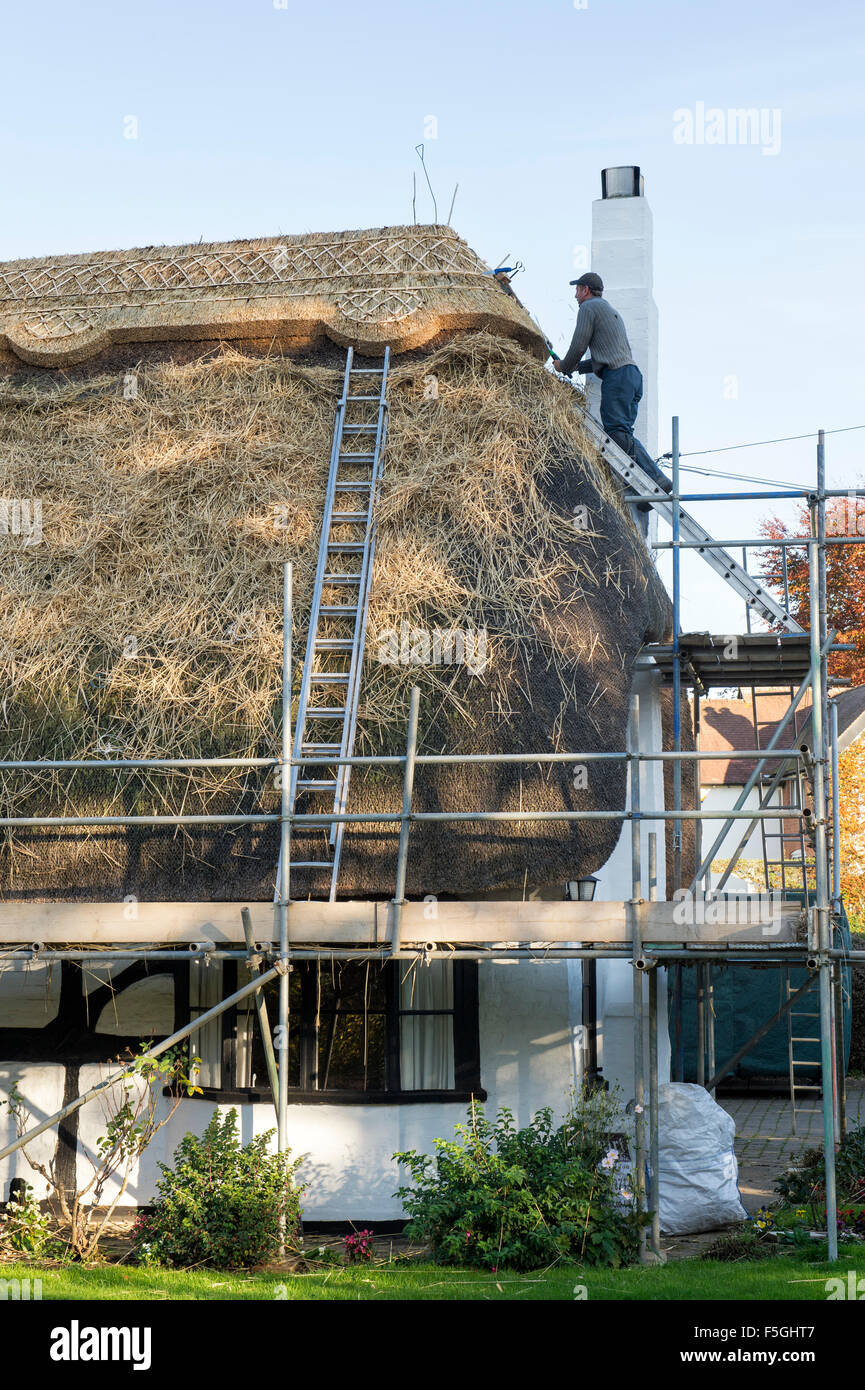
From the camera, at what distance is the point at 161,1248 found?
7.47 meters

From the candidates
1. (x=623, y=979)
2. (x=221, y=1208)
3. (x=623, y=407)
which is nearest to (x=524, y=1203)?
(x=221, y=1208)

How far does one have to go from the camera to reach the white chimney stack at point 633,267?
1334cm

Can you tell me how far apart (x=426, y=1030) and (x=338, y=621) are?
108 inches

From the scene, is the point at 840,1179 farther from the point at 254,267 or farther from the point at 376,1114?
the point at 254,267

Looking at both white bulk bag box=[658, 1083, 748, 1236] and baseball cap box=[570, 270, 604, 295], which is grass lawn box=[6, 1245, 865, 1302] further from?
baseball cap box=[570, 270, 604, 295]

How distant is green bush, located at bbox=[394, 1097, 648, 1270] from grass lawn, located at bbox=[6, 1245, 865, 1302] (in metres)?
0.14

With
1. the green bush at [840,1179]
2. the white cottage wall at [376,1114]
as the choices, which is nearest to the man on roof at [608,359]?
the white cottage wall at [376,1114]

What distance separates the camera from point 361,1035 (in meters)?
8.95

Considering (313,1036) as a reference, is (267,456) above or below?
above

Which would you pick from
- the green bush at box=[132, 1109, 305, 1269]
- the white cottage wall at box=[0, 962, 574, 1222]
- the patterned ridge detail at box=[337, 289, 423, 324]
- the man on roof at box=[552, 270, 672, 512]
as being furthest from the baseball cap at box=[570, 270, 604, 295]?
the green bush at box=[132, 1109, 305, 1269]

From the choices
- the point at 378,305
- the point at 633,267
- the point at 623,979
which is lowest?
the point at 623,979

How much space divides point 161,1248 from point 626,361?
8011 mm
